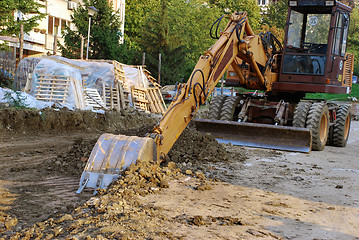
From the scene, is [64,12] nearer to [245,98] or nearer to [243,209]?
[245,98]

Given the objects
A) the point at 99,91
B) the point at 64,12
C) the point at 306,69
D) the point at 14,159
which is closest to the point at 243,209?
the point at 14,159

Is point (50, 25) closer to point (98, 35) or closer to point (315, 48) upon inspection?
point (98, 35)

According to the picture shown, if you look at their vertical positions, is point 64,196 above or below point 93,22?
below

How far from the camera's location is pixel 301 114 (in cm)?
1136

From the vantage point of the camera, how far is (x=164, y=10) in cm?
3039

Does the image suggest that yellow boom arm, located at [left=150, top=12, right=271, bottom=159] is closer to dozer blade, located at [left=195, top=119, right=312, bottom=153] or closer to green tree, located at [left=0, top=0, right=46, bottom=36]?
dozer blade, located at [left=195, top=119, right=312, bottom=153]

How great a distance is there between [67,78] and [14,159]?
793cm

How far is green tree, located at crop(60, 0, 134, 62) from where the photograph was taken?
26828mm

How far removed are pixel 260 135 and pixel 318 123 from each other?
4.76 ft

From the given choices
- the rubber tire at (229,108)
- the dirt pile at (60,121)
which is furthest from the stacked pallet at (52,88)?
the rubber tire at (229,108)

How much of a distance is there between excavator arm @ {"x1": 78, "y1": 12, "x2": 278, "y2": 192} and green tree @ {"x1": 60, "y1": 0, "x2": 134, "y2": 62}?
56.0 feet

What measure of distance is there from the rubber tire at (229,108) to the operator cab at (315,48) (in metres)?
1.13

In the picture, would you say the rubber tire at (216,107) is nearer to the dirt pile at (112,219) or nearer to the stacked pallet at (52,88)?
the stacked pallet at (52,88)

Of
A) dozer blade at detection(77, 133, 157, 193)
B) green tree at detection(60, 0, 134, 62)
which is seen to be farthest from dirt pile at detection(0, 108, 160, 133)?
green tree at detection(60, 0, 134, 62)
